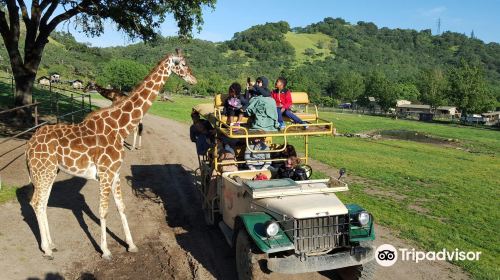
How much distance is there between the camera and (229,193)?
316 inches

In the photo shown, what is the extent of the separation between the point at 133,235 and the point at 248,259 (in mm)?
3911

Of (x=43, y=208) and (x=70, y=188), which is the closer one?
(x=43, y=208)

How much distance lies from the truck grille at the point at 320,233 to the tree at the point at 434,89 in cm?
8158

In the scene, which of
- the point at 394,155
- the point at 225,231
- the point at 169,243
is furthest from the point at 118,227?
the point at 394,155

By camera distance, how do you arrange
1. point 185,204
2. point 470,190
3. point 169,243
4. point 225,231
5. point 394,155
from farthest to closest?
point 394,155, point 470,190, point 185,204, point 169,243, point 225,231

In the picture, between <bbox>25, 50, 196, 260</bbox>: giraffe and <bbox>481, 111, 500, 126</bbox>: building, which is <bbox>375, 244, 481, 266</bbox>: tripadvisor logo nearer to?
<bbox>25, 50, 196, 260</bbox>: giraffe

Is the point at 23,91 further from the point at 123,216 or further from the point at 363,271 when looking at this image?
the point at 363,271

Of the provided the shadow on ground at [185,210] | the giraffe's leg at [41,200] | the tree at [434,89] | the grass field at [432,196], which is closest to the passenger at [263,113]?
the shadow on ground at [185,210]

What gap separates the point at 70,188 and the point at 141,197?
2.17m

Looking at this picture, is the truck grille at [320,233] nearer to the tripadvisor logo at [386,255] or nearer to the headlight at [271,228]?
the headlight at [271,228]

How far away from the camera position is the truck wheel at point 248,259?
6.00 m

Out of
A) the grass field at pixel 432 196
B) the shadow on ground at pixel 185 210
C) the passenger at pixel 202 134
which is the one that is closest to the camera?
the shadow on ground at pixel 185 210

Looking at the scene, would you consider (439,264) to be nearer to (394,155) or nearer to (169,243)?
(169,243)

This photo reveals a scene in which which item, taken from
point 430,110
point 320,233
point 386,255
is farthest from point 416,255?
point 430,110
